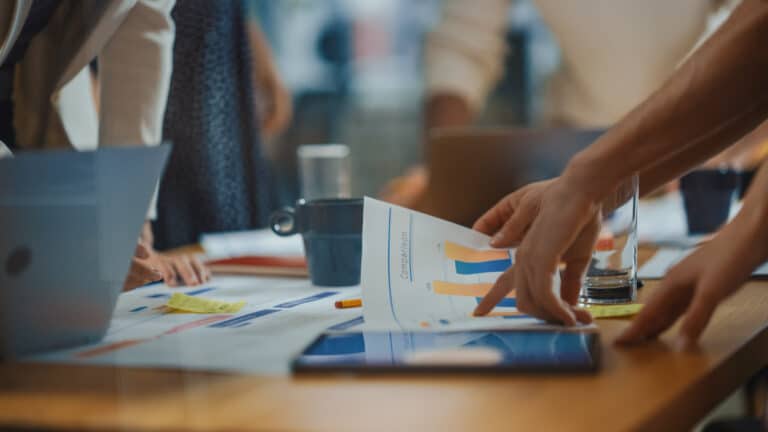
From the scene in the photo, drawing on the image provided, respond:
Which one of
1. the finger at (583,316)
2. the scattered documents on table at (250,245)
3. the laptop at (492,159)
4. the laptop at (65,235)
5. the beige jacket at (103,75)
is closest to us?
the laptop at (65,235)

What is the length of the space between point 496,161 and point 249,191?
0.57 meters

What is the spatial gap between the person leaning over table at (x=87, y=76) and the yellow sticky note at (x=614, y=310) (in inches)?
17.6

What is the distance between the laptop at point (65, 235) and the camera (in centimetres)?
56

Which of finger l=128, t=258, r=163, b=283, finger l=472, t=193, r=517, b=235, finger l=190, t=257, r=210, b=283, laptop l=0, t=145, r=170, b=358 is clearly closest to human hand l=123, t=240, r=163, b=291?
finger l=128, t=258, r=163, b=283

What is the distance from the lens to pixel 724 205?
4.45 feet

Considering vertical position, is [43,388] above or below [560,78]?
below

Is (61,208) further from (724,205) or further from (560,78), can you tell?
(560,78)

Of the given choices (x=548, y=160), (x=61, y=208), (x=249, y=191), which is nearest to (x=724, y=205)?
(x=548, y=160)

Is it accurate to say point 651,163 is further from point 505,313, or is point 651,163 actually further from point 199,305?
point 199,305

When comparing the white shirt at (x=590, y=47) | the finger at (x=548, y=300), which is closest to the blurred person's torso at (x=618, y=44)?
the white shirt at (x=590, y=47)

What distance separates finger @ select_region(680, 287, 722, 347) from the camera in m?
0.58

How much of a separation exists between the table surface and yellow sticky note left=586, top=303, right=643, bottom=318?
0.44ft

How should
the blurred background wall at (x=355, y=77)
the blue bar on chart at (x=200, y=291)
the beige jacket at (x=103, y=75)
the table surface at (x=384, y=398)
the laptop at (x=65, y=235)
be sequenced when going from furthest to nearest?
the blurred background wall at (x=355, y=77) → the beige jacket at (x=103, y=75) → the blue bar on chart at (x=200, y=291) → the laptop at (x=65, y=235) → the table surface at (x=384, y=398)

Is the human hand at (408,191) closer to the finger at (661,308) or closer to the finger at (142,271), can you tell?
the finger at (142,271)
